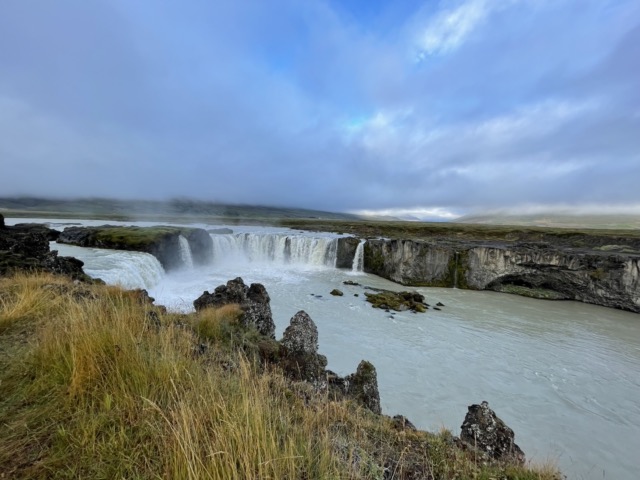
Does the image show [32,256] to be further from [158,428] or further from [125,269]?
[158,428]

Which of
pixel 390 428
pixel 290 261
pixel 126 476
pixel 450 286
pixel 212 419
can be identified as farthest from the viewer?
pixel 290 261

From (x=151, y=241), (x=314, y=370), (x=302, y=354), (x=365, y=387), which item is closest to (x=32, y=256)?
(x=302, y=354)

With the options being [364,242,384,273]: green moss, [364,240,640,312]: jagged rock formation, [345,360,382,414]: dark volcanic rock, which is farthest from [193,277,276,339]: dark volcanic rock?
[364,242,384,273]: green moss

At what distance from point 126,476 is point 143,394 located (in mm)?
727

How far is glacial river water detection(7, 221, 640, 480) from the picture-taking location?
7645 mm

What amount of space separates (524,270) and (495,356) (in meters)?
14.8

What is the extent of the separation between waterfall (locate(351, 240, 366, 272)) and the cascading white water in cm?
1744

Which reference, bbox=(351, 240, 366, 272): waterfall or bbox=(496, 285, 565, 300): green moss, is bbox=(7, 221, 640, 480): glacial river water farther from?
bbox=(351, 240, 366, 272): waterfall

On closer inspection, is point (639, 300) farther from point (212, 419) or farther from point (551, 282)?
point (212, 419)

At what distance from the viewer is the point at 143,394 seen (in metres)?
2.40

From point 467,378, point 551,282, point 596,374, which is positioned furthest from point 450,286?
point 467,378

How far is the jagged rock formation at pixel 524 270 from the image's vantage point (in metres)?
20.3

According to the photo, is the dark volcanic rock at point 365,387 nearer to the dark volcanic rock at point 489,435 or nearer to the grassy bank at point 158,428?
the dark volcanic rock at point 489,435

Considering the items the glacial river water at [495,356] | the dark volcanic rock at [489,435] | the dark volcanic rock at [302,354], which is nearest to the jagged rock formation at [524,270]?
the glacial river water at [495,356]
